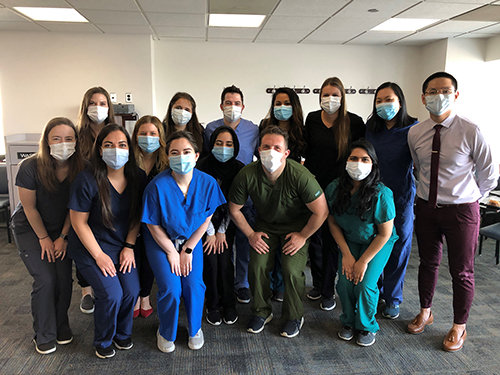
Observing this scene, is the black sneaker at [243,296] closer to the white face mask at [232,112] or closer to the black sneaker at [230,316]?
the black sneaker at [230,316]

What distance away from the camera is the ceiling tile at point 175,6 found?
3.82m

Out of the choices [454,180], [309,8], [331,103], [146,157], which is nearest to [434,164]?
[454,180]

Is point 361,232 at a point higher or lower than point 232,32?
lower

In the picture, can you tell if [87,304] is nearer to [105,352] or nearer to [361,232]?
[105,352]

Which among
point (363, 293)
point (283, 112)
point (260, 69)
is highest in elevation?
point (260, 69)

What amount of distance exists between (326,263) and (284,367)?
0.83m

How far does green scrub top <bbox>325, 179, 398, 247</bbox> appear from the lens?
84.0 inches

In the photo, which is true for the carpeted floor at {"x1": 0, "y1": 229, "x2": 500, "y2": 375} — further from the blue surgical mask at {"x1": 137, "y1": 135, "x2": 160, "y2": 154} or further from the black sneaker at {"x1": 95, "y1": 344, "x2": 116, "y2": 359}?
the blue surgical mask at {"x1": 137, "y1": 135, "x2": 160, "y2": 154}

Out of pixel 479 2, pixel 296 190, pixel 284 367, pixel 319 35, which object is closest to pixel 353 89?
pixel 319 35

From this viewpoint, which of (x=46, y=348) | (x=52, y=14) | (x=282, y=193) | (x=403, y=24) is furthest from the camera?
(x=403, y=24)

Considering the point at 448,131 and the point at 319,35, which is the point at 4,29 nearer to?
the point at 319,35

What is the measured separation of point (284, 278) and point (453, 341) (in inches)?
41.8

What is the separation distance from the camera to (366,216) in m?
2.17

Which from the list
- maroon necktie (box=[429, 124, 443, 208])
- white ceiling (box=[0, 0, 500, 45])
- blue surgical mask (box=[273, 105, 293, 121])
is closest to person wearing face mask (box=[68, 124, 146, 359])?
blue surgical mask (box=[273, 105, 293, 121])
